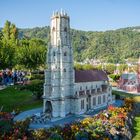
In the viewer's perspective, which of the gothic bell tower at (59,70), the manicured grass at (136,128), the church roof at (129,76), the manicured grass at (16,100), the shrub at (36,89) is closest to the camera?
the manicured grass at (136,128)

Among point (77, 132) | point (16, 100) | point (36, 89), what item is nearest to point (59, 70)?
point (16, 100)

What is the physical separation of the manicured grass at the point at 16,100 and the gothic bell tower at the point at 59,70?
4.86 m

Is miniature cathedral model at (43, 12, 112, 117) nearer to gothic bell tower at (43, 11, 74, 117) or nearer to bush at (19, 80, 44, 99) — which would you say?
gothic bell tower at (43, 11, 74, 117)

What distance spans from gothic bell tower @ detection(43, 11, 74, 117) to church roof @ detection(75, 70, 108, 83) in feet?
12.2

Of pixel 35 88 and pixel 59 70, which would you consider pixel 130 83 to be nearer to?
pixel 35 88

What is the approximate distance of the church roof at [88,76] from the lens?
175ft

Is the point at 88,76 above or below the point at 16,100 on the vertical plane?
above

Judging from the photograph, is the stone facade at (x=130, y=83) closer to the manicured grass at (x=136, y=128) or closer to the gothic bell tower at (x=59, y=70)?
the manicured grass at (x=136, y=128)

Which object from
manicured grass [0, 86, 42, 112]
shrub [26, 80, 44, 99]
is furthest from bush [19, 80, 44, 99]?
manicured grass [0, 86, 42, 112]

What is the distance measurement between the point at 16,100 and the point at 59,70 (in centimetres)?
960

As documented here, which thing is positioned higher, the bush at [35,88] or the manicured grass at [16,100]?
the bush at [35,88]

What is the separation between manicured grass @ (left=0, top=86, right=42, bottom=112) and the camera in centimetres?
4925

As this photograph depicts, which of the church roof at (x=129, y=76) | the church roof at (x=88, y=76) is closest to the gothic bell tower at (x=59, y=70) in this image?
the church roof at (x=88, y=76)

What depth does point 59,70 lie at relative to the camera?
48.6m
